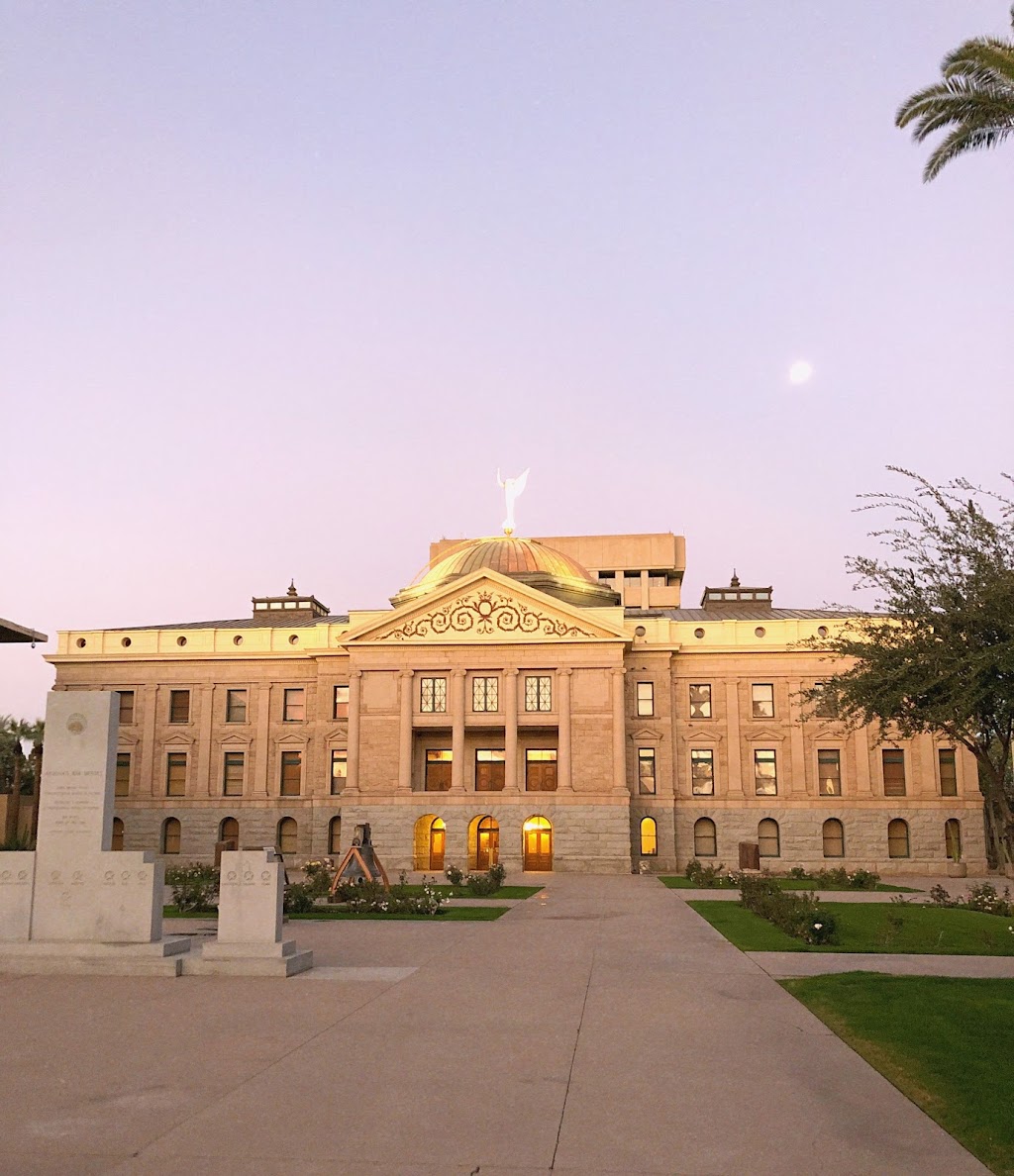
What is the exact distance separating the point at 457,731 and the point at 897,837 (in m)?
24.1

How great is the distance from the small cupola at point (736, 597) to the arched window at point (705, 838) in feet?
54.2

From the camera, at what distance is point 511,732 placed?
57406 mm

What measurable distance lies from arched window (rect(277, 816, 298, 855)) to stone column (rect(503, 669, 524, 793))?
13112 mm

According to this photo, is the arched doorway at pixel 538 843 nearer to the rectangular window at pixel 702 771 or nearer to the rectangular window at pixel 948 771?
the rectangular window at pixel 702 771

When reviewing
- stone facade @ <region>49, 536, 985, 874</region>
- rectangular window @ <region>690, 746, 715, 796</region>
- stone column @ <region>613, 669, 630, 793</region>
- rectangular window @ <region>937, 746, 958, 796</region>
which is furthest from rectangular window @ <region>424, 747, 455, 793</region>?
rectangular window @ <region>937, 746, 958, 796</region>

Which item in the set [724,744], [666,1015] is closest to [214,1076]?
[666,1015]

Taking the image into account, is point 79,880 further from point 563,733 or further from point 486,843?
point 486,843

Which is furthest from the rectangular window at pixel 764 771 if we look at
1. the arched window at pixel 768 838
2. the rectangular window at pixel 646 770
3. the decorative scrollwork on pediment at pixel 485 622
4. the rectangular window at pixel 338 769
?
the rectangular window at pixel 338 769

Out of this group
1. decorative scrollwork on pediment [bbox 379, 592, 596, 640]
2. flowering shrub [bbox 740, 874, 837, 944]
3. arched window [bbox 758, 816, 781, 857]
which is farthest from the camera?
arched window [bbox 758, 816, 781, 857]

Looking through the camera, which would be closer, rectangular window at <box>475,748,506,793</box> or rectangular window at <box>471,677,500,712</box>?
rectangular window at <box>471,677,500,712</box>

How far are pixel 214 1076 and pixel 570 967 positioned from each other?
977 cm

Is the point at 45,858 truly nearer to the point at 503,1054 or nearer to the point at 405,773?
the point at 503,1054

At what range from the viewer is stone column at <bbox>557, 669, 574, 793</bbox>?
56.5 m

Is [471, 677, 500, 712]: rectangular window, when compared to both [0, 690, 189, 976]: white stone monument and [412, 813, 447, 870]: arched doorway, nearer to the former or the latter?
[412, 813, 447, 870]: arched doorway
